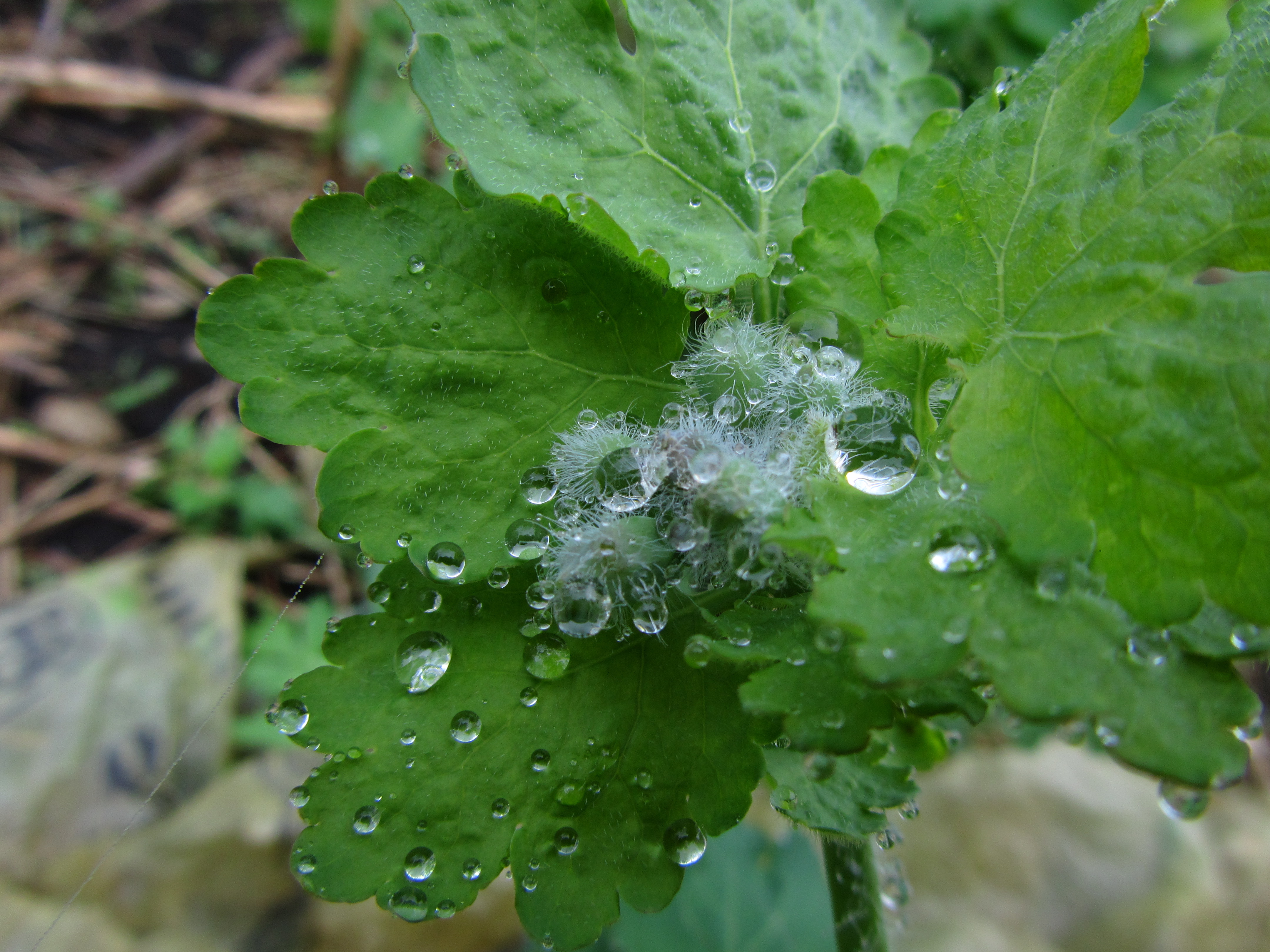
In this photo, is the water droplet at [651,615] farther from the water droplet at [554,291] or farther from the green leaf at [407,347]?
the water droplet at [554,291]

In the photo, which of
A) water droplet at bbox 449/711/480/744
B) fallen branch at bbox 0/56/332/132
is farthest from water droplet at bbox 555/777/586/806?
fallen branch at bbox 0/56/332/132

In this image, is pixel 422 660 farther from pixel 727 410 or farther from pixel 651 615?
pixel 727 410

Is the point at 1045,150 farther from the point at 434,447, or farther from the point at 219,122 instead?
the point at 219,122

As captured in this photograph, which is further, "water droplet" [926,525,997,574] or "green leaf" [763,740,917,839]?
"green leaf" [763,740,917,839]

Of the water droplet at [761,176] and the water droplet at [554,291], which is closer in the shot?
the water droplet at [554,291]

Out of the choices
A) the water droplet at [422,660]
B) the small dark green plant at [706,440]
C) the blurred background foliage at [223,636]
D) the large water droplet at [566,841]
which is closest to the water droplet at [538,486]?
the small dark green plant at [706,440]

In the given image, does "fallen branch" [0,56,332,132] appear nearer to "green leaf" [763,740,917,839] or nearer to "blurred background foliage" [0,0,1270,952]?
"blurred background foliage" [0,0,1270,952]
